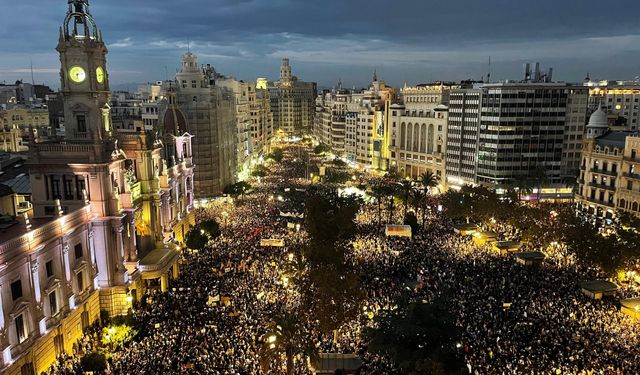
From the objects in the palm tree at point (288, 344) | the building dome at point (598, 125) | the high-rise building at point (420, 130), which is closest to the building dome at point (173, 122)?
the palm tree at point (288, 344)

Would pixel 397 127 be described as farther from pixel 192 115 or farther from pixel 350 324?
pixel 350 324

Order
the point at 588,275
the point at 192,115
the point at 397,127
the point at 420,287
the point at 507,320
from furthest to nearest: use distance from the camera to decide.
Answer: the point at 397,127 < the point at 192,115 < the point at 588,275 < the point at 420,287 < the point at 507,320

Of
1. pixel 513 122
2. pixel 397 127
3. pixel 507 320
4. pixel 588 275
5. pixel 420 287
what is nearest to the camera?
pixel 507 320

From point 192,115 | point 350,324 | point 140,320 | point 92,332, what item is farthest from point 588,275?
point 192,115

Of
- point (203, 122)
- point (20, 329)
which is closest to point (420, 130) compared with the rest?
point (203, 122)

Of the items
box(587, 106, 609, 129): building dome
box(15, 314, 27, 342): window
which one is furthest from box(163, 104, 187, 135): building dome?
box(587, 106, 609, 129): building dome

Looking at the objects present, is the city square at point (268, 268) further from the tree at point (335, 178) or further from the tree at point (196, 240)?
the tree at point (335, 178)

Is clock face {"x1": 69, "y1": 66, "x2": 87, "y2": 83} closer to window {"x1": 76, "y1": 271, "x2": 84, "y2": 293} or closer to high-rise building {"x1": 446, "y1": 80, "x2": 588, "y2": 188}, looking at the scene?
window {"x1": 76, "y1": 271, "x2": 84, "y2": 293}
